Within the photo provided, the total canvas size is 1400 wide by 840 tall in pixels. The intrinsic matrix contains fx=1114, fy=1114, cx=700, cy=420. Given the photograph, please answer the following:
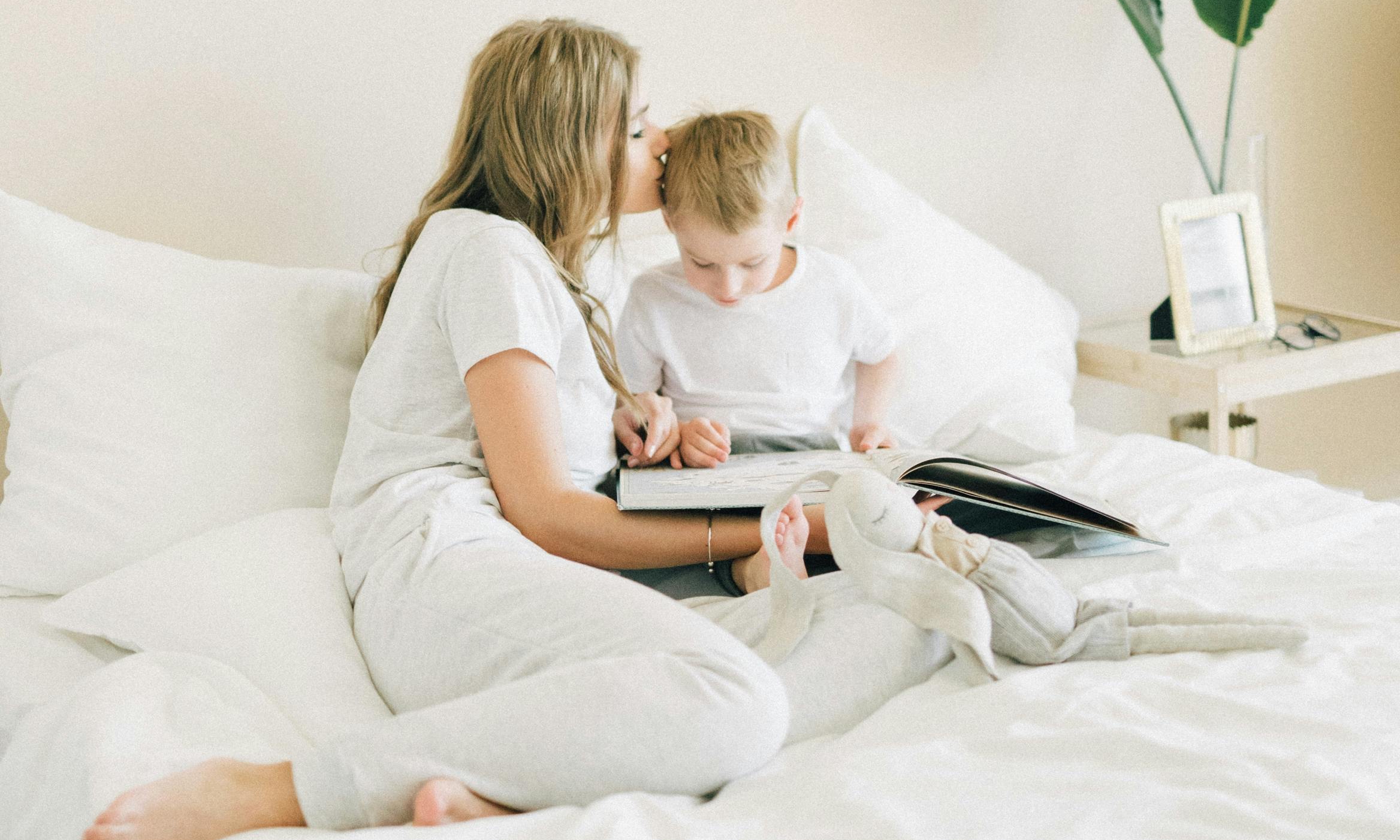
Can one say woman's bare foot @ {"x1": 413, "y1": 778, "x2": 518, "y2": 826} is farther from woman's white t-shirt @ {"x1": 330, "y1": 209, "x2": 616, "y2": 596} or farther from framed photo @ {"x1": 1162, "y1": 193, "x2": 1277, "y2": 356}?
framed photo @ {"x1": 1162, "y1": 193, "x2": 1277, "y2": 356}

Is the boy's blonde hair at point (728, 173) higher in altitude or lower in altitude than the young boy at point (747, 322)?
higher

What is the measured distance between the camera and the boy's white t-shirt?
134 centimetres

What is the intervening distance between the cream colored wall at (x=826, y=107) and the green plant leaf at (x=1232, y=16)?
21 centimetres

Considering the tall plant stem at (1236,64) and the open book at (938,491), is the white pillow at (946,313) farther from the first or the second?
the open book at (938,491)

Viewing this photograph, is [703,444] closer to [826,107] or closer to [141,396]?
[141,396]

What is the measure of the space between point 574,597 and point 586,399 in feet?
1.11

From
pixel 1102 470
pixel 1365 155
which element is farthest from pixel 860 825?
pixel 1365 155

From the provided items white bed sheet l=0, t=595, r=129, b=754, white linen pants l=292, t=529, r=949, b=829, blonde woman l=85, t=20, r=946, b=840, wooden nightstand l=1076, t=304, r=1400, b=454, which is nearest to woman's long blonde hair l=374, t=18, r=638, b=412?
blonde woman l=85, t=20, r=946, b=840

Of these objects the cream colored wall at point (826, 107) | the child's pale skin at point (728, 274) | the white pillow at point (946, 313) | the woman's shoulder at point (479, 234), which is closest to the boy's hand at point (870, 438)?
the child's pale skin at point (728, 274)

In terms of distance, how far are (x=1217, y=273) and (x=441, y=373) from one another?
48.7 inches

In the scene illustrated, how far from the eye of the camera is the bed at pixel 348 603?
2.14 ft

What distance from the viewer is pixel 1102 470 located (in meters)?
1.37

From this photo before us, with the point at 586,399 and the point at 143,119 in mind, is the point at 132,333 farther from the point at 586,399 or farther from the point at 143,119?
the point at 586,399

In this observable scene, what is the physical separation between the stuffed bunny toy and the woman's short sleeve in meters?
0.26
